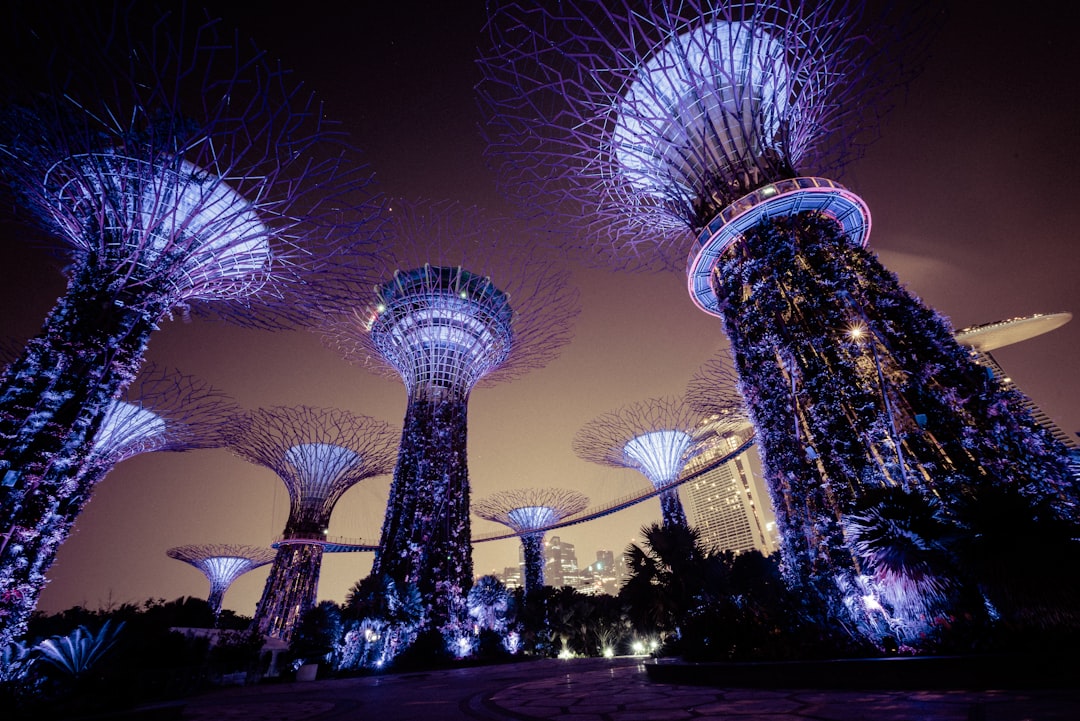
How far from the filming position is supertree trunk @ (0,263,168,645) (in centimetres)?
655

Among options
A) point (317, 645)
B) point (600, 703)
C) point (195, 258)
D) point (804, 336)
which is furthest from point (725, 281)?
point (317, 645)

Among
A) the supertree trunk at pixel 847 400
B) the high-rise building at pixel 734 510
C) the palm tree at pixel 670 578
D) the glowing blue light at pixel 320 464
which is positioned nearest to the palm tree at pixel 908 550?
the supertree trunk at pixel 847 400

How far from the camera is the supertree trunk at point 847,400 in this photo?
6371 mm

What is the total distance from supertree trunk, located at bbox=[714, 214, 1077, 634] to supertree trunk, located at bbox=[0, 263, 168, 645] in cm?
1229

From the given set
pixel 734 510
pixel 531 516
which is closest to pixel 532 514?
pixel 531 516

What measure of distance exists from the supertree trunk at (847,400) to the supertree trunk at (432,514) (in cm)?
1365

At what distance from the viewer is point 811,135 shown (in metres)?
10.3

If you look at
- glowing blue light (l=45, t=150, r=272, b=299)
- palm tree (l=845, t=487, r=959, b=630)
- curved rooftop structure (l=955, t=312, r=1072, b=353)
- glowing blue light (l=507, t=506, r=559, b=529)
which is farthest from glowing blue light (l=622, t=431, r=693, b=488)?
glowing blue light (l=45, t=150, r=272, b=299)

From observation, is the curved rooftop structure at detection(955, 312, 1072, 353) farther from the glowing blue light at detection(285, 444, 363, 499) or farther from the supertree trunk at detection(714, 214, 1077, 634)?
the glowing blue light at detection(285, 444, 363, 499)

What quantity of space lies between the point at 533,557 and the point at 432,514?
68.5 feet

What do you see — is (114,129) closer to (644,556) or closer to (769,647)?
(769,647)

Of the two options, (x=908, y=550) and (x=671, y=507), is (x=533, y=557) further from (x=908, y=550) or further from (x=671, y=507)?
(x=908, y=550)

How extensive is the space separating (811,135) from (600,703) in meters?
12.2

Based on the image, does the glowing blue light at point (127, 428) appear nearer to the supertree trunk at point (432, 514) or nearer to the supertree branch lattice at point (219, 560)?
the supertree trunk at point (432, 514)
